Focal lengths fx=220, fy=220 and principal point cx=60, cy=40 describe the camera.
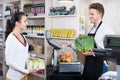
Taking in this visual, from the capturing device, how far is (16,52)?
2695 mm

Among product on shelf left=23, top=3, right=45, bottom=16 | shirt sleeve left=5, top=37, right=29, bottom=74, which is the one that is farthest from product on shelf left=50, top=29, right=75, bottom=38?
shirt sleeve left=5, top=37, right=29, bottom=74

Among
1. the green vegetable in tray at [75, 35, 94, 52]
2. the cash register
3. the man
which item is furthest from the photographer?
the man

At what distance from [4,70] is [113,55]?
5331 millimetres

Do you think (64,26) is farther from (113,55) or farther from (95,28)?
(113,55)

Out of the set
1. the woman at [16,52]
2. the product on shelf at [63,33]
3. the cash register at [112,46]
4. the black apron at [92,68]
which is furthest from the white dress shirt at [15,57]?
the cash register at [112,46]

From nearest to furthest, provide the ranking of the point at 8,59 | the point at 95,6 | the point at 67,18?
the point at 8,59, the point at 95,6, the point at 67,18

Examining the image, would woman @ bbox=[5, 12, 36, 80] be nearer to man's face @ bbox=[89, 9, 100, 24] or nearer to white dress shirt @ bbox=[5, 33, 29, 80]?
white dress shirt @ bbox=[5, 33, 29, 80]

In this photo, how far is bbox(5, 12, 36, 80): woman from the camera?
266cm

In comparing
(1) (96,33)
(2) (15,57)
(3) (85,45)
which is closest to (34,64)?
(2) (15,57)

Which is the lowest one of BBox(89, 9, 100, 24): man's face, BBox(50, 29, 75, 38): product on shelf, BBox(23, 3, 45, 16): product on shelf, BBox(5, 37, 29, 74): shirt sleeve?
BBox(5, 37, 29, 74): shirt sleeve

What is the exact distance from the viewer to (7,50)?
2.65 meters

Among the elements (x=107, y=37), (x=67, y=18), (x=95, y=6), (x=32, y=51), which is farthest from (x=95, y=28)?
(x=32, y=51)

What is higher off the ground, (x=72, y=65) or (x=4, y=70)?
(x=72, y=65)

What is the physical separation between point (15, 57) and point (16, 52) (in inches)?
2.4
